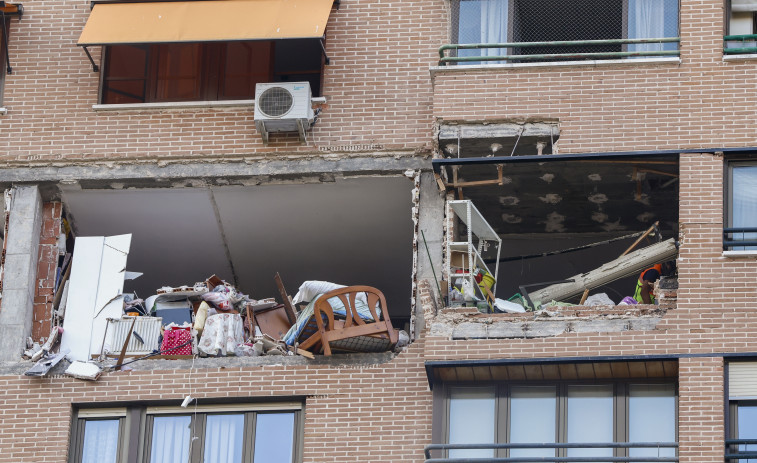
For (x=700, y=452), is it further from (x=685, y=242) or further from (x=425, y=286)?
(x=425, y=286)

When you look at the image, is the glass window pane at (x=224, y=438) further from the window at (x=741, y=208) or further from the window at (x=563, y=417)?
the window at (x=741, y=208)

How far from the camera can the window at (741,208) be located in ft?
88.6

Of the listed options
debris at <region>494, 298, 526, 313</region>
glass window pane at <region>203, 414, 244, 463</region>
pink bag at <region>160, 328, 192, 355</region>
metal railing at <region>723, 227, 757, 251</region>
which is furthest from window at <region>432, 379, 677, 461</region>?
pink bag at <region>160, 328, 192, 355</region>

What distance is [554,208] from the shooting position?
30.5m

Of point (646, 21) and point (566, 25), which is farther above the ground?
point (566, 25)

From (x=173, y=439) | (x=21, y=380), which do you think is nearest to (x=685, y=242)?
(x=173, y=439)

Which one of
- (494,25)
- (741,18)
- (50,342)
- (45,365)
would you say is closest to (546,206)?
(494,25)

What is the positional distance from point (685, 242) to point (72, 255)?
9442mm

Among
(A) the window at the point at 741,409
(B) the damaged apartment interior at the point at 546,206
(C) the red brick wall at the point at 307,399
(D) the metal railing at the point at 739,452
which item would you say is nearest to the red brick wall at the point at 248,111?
(B) the damaged apartment interior at the point at 546,206

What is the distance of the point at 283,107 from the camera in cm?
2889

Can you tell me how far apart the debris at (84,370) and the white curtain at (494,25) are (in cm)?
741

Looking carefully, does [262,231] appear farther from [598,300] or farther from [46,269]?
[598,300]

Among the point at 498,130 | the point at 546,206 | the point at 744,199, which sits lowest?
the point at 744,199

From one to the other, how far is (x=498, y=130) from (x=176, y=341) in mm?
5702
